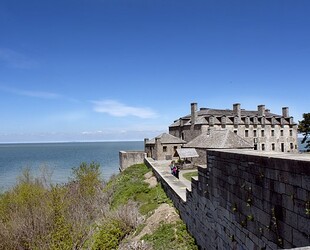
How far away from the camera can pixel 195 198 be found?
11.5 m

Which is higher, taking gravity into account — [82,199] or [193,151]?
[193,151]

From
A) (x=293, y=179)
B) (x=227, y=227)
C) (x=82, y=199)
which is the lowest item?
(x=82, y=199)

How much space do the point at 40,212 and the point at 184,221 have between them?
329 inches

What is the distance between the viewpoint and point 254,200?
6.49m

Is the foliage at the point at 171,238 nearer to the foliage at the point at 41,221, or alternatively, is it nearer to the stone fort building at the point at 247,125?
the foliage at the point at 41,221

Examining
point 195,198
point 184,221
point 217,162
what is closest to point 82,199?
point 184,221

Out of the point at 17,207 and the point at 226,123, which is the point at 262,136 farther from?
the point at 17,207

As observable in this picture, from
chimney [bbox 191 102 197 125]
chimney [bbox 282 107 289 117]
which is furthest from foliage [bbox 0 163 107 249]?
chimney [bbox 282 107 289 117]

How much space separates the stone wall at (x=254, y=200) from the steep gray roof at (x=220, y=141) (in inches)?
859

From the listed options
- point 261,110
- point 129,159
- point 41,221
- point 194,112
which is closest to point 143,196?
point 41,221

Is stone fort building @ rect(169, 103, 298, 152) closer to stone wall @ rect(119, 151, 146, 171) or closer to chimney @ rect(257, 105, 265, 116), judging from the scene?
chimney @ rect(257, 105, 265, 116)

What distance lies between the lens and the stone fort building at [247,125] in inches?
1774

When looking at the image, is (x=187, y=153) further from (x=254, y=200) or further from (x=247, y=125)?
(x=254, y=200)

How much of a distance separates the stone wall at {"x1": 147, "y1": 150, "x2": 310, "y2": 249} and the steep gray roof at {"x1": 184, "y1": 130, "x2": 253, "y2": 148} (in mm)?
21815
